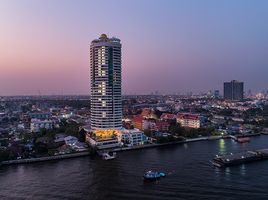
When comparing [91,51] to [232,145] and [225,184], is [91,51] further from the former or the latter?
[225,184]

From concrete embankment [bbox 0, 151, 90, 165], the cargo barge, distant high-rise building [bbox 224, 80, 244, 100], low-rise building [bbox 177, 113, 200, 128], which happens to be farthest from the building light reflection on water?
distant high-rise building [bbox 224, 80, 244, 100]

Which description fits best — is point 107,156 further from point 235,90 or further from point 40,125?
point 235,90

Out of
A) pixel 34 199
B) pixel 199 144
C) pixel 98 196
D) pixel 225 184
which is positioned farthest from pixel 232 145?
pixel 34 199

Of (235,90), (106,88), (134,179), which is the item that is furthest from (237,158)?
(235,90)

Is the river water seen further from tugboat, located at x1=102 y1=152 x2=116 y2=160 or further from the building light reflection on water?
the building light reflection on water

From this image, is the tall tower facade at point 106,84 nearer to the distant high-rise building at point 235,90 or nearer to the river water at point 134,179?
the river water at point 134,179

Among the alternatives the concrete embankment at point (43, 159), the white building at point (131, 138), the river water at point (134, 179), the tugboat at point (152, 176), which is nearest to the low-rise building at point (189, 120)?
the white building at point (131, 138)
